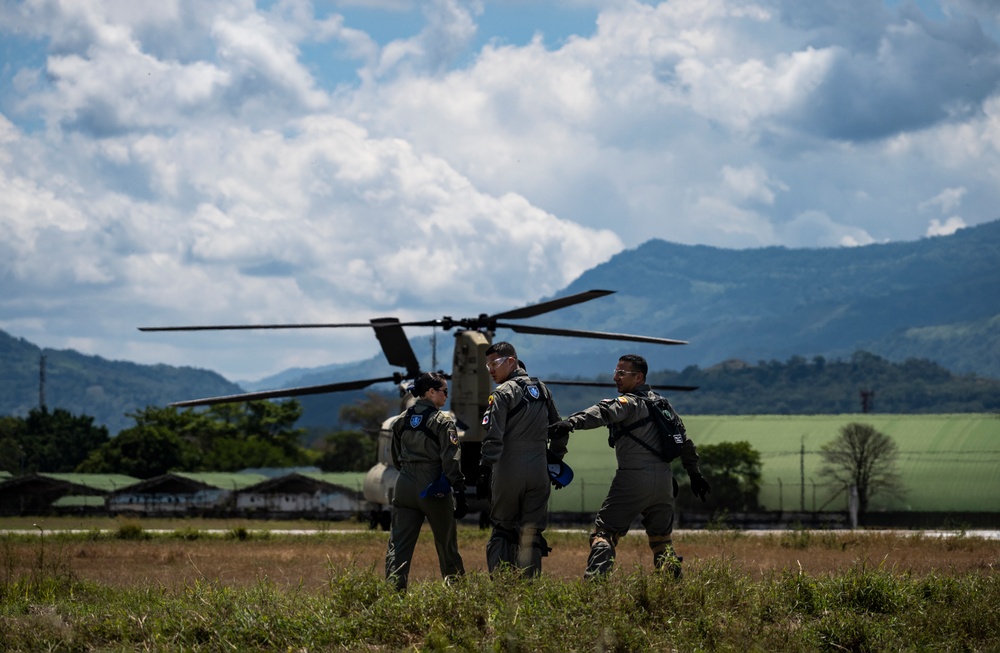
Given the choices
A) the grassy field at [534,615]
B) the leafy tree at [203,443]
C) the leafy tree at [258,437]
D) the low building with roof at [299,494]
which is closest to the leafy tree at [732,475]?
the low building with roof at [299,494]

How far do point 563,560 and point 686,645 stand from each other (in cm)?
1087

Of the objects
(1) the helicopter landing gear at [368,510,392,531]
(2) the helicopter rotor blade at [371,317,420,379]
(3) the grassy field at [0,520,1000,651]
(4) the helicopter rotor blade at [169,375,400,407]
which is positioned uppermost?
(2) the helicopter rotor blade at [371,317,420,379]

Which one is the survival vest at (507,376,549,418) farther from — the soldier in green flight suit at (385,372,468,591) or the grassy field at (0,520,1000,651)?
the grassy field at (0,520,1000,651)

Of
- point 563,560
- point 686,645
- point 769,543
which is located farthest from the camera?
point 769,543

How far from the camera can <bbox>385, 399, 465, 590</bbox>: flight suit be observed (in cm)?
1206

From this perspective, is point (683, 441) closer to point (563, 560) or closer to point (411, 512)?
Answer: point (411, 512)

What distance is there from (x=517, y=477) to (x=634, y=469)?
3.56 feet

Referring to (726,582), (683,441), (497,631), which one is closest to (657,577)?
(726,582)

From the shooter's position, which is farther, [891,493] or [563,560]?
[891,493]

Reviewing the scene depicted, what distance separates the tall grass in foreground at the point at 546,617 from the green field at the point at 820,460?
136 feet

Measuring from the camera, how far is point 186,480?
6203cm

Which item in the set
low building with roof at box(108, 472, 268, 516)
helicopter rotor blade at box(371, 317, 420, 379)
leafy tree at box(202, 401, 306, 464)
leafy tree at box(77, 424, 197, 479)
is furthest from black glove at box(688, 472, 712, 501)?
leafy tree at box(202, 401, 306, 464)

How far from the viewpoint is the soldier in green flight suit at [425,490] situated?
39.5ft

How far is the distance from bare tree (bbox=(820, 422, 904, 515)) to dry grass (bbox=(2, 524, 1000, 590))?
28.7 m
